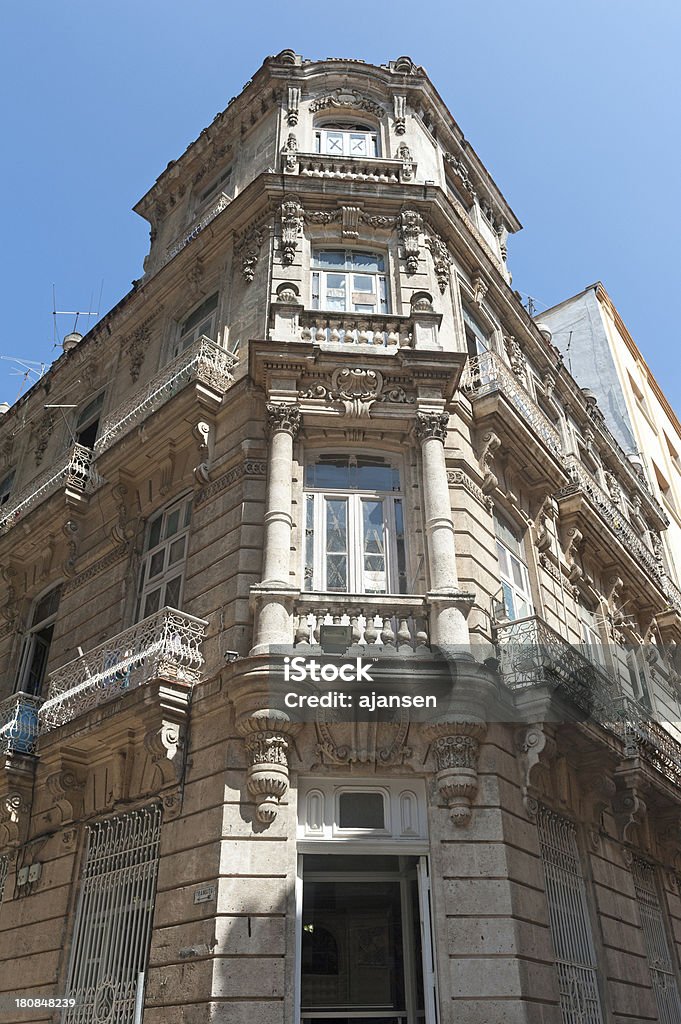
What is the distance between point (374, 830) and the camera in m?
9.38

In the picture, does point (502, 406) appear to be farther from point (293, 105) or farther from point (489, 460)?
point (293, 105)

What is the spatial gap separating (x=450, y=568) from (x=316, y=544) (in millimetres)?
1886

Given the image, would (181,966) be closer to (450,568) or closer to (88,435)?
(450,568)

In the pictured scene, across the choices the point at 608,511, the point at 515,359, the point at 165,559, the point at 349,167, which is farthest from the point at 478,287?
the point at 165,559

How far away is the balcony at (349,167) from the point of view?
15.9 m

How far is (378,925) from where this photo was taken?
11.9 meters

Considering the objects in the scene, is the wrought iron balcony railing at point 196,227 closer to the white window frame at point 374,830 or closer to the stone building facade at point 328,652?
the stone building facade at point 328,652

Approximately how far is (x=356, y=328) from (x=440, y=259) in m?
3.19

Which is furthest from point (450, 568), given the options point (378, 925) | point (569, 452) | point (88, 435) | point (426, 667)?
point (88, 435)

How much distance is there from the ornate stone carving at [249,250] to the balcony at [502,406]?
14.1ft

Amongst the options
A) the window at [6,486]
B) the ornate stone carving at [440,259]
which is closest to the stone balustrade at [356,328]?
the ornate stone carving at [440,259]

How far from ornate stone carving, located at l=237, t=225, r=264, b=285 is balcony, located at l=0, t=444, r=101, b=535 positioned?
4.48m

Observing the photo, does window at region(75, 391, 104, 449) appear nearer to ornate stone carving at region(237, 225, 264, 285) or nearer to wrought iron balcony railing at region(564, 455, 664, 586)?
ornate stone carving at region(237, 225, 264, 285)

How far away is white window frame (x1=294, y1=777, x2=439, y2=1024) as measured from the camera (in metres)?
9.07
